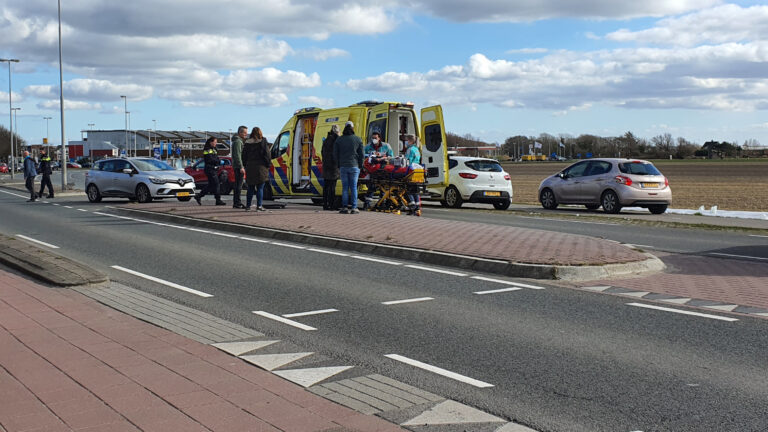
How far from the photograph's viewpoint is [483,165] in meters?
23.5

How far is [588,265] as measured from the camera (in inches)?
376

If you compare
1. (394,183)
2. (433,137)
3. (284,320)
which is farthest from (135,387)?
(433,137)

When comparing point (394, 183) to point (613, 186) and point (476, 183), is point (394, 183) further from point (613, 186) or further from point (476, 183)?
point (613, 186)

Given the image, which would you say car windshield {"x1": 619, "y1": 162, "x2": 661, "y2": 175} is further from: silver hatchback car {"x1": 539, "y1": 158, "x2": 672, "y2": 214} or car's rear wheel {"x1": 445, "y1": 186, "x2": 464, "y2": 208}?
car's rear wheel {"x1": 445, "y1": 186, "x2": 464, "y2": 208}

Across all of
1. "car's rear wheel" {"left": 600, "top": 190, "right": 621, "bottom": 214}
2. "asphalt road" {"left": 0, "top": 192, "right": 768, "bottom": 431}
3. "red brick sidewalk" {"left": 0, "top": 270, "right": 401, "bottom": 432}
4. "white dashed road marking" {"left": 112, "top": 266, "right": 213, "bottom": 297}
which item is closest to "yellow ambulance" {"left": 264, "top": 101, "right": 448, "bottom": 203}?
"car's rear wheel" {"left": 600, "top": 190, "right": 621, "bottom": 214}

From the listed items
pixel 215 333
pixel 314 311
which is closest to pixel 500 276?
pixel 314 311

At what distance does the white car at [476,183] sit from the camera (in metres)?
23.1

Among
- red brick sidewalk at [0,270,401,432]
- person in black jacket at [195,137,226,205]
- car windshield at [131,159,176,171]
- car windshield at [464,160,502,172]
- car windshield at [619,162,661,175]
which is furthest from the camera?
car windshield at [131,159,176,171]

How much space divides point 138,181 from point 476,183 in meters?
10.6

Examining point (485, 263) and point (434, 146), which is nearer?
point (485, 263)

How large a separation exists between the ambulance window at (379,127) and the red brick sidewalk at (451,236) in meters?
3.52

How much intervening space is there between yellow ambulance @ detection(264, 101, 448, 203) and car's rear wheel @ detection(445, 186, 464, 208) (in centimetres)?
174

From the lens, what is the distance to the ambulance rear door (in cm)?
2088

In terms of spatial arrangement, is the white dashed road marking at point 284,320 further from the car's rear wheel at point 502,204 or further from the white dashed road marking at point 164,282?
the car's rear wheel at point 502,204
